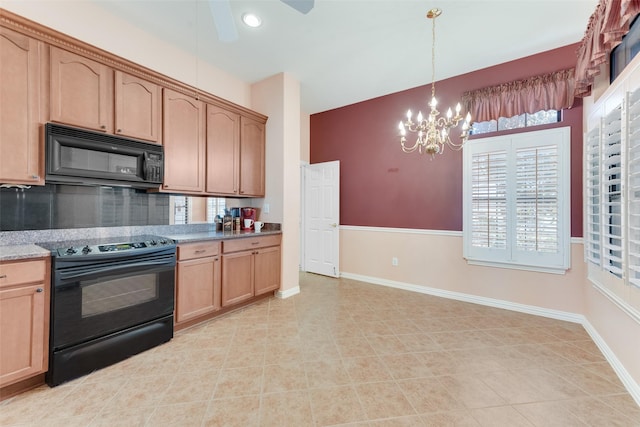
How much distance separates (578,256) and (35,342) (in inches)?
192

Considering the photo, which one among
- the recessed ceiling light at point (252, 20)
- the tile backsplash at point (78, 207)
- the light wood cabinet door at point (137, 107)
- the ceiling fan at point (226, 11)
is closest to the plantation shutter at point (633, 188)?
the ceiling fan at point (226, 11)

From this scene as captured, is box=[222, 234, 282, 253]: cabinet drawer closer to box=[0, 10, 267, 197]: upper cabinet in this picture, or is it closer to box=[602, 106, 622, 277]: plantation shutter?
box=[0, 10, 267, 197]: upper cabinet

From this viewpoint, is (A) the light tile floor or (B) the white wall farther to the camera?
(B) the white wall

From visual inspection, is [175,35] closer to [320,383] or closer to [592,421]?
[320,383]

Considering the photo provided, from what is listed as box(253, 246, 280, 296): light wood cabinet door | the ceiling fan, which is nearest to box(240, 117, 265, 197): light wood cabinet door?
box(253, 246, 280, 296): light wood cabinet door

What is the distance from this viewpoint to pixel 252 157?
3.53 m

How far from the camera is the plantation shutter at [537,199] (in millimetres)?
2959

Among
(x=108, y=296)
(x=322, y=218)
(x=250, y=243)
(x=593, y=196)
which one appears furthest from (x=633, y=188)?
(x=108, y=296)

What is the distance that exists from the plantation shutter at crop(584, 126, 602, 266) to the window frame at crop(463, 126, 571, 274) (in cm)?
32

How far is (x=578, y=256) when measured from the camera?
9.41ft

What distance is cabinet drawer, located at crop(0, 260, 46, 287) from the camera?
5.16 feet

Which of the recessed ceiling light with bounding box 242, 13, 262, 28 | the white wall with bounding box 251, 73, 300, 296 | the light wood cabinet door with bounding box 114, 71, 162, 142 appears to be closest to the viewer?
the light wood cabinet door with bounding box 114, 71, 162, 142

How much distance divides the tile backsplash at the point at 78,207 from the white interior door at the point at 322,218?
252 cm

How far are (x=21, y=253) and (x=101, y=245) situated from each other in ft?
1.52
